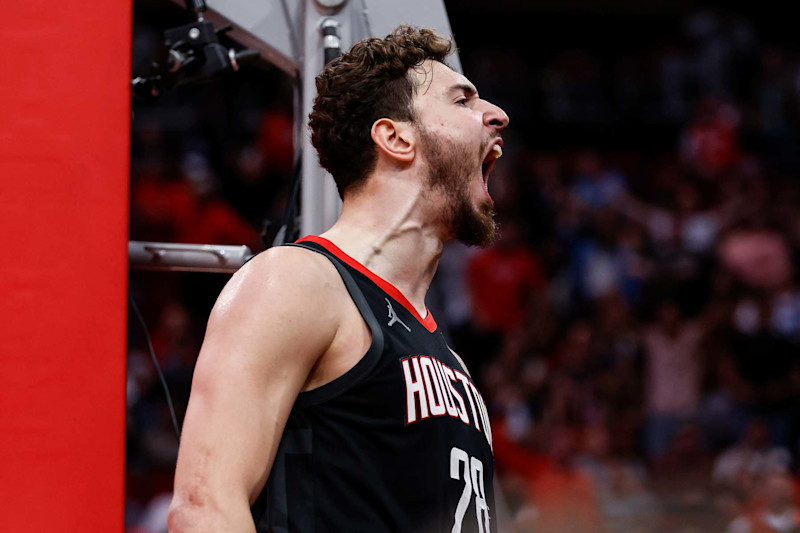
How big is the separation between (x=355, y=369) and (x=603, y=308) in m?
5.20

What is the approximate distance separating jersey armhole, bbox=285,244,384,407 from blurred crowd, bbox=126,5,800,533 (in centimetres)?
377

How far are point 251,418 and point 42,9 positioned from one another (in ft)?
2.95

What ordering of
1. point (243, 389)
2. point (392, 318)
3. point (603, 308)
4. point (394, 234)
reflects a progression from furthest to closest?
1. point (603, 308)
2. point (394, 234)
3. point (392, 318)
4. point (243, 389)

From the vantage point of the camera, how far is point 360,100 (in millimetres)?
2047

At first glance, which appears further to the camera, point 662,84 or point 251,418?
point 662,84

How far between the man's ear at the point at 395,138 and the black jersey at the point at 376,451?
0.99 ft

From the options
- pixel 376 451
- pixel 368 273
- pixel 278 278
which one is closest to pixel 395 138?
pixel 368 273

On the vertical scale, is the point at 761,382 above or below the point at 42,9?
below

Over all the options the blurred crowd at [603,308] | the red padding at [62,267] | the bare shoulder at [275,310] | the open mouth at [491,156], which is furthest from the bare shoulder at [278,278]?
the blurred crowd at [603,308]

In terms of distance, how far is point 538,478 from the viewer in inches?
228

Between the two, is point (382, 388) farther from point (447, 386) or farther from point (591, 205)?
point (591, 205)

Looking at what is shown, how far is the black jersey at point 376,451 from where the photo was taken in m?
1.63

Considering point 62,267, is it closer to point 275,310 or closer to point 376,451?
point 275,310

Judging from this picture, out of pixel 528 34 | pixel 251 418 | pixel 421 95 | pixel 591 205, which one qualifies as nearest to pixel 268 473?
pixel 251 418
